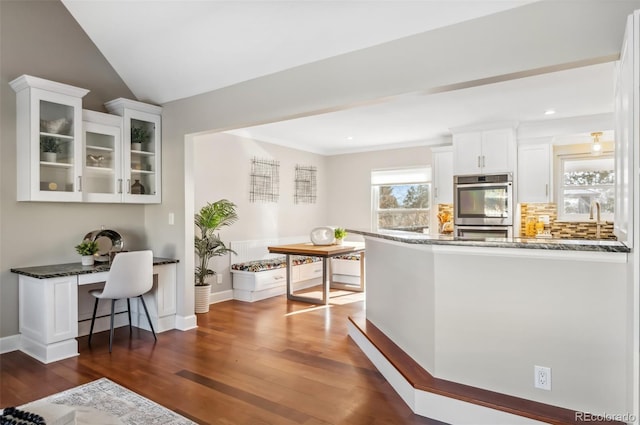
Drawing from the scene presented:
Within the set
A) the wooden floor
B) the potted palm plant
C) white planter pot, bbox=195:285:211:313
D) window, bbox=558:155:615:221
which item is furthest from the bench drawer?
window, bbox=558:155:615:221

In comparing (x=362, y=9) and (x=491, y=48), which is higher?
(x=362, y=9)

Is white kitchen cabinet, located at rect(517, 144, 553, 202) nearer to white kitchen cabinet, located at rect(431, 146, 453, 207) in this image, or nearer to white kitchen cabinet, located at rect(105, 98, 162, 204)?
white kitchen cabinet, located at rect(431, 146, 453, 207)

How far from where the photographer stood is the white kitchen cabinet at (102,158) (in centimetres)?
386

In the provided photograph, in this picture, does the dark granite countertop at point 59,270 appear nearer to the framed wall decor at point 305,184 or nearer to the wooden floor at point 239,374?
the wooden floor at point 239,374

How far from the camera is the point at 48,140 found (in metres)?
3.54

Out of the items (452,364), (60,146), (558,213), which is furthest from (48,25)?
(558,213)

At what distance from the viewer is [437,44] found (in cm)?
254

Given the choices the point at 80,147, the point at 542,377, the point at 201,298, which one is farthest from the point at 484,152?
the point at 80,147

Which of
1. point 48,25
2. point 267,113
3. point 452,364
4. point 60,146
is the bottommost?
point 452,364

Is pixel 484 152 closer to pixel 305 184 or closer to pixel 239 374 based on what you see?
pixel 305 184

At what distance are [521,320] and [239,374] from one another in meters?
1.98

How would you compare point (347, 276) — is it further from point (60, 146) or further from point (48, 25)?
point (48, 25)

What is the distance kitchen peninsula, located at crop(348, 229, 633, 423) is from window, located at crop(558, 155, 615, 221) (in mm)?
3488

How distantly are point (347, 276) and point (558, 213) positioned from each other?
3179 mm
